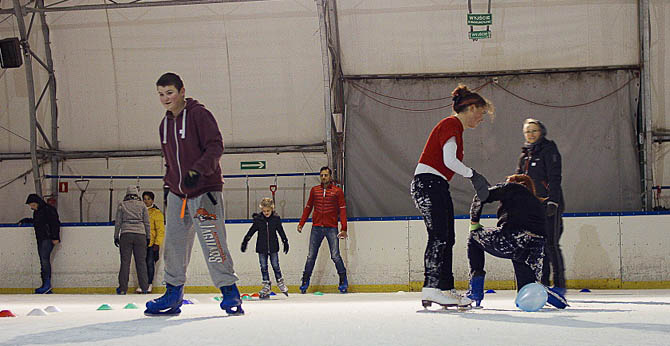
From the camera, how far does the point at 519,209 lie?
543cm

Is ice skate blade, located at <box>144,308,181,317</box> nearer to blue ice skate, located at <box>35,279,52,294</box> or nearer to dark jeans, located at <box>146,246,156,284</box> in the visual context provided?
dark jeans, located at <box>146,246,156,284</box>

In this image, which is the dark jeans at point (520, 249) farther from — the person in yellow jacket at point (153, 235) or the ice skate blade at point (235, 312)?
the person in yellow jacket at point (153, 235)

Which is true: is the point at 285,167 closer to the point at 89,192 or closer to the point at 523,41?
the point at 89,192

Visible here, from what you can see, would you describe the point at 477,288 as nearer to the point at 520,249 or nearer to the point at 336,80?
the point at 520,249

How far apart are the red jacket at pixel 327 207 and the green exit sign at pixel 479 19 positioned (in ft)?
11.6

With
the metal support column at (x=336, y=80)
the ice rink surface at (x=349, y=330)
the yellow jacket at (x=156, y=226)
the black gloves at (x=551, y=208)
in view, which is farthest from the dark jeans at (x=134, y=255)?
the ice rink surface at (x=349, y=330)

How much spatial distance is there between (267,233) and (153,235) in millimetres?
2389

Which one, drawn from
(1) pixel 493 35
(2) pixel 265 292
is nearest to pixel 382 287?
(2) pixel 265 292

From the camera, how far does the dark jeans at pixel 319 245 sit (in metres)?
10.8

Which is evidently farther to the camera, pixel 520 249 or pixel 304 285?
pixel 304 285

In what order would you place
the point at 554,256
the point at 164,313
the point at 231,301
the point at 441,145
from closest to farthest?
the point at 231,301, the point at 164,313, the point at 441,145, the point at 554,256

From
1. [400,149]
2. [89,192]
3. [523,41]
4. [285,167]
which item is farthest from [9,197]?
[523,41]

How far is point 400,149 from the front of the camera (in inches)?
530

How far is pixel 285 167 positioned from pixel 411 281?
12.6 feet
